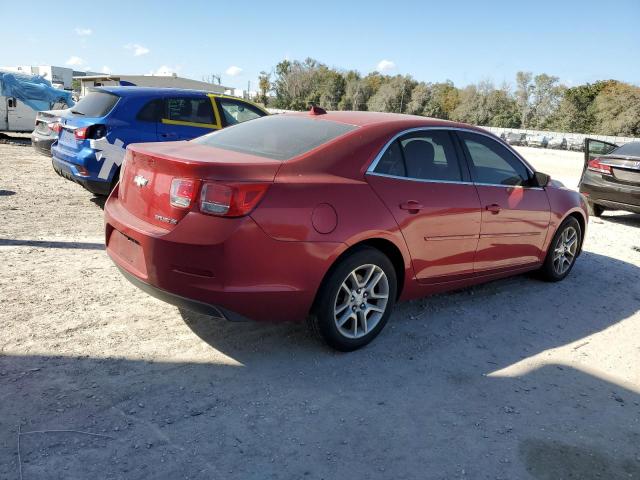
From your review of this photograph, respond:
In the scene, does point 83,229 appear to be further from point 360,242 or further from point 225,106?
point 360,242

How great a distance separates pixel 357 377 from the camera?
3.28 meters

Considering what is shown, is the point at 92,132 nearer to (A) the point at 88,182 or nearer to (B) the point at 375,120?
(A) the point at 88,182

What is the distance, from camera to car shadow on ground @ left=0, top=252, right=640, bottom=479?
7.97ft

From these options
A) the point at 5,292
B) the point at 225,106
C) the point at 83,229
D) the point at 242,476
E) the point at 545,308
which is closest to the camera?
the point at 242,476

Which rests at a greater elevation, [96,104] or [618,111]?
[618,111]

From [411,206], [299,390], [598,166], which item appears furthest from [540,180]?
[598,166]

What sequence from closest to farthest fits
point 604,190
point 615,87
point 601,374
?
1. point 601,374
2. point 604,190
3. point 615,87

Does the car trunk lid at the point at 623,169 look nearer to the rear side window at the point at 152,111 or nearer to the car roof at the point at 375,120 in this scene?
the car roof at the point at 375,120

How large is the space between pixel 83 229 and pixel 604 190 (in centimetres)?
838

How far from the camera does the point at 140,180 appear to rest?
3.36 meters

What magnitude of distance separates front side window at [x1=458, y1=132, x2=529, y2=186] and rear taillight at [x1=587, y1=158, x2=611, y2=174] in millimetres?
5044

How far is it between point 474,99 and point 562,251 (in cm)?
8490

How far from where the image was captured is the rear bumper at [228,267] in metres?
2.92

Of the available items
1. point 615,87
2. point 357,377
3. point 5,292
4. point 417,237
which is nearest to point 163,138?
point 5,292
